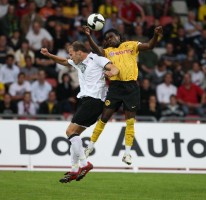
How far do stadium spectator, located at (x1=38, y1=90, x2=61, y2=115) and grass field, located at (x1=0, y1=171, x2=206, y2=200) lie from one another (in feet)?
14.1

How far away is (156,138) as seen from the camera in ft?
67.2

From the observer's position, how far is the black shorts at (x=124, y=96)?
55.8ft

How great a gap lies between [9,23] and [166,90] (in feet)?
15.9

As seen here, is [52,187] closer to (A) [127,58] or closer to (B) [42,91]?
(A) [127,58]

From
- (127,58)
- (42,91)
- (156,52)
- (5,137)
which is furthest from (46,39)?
(127,58)

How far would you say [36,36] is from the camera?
25922 millimetres

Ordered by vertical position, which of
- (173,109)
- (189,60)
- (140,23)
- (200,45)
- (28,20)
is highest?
(28,20)

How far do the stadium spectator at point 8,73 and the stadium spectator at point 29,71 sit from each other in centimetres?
36

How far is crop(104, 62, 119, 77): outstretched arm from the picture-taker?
1565cm

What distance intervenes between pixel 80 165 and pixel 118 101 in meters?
1.74

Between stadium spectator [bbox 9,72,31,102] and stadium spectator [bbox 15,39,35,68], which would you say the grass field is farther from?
stadium spectator [bbox 15,39,35,68]

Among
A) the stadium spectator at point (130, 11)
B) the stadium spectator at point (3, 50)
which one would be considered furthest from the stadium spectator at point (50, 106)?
the stadium spectator at point (130, 11)

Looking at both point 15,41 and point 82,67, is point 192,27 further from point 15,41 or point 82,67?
point 82,67

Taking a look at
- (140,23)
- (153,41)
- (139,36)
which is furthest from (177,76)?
(153,41)
